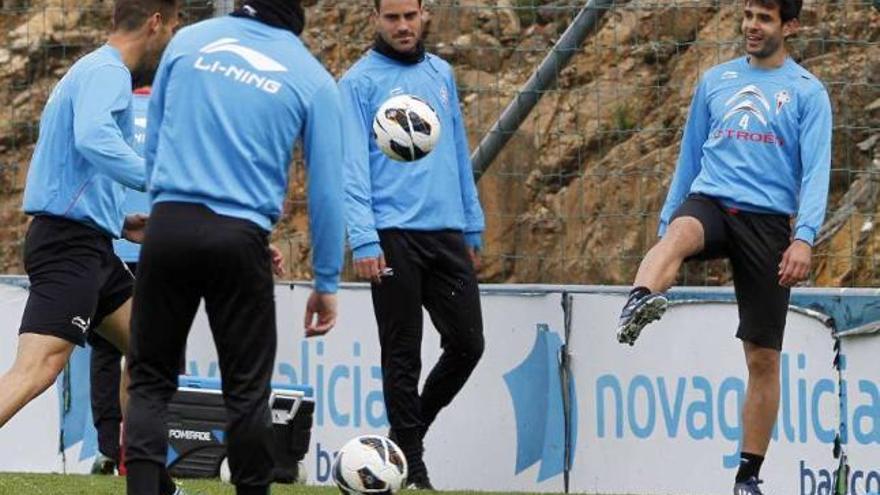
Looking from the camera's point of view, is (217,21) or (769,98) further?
(769,98)

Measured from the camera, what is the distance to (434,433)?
11.2 meters

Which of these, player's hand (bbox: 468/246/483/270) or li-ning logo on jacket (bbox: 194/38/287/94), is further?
player's hand (bbox: 468/246/483/270)

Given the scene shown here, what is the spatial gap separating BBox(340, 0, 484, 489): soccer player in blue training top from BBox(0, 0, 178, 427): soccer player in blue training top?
1.37 metres

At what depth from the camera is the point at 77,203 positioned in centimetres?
863

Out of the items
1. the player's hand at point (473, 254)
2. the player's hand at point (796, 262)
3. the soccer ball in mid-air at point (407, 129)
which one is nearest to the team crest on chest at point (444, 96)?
the soccer ball in mid-air at point (407, 129)

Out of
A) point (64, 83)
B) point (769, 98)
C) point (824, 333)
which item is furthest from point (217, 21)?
point (824, 333)

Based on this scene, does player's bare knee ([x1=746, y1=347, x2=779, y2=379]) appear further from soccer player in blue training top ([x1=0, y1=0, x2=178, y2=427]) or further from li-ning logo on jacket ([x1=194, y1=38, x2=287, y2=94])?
li-ning logo on jacket ([x1=194, y1=38, x2=287, y2=94])

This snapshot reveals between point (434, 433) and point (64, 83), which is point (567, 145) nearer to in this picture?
point (434, 433)

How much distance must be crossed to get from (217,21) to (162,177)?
0.56 m

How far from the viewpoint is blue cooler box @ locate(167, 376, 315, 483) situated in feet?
34.9

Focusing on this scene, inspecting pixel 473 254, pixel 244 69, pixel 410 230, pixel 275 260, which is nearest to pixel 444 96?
pixel 410 230

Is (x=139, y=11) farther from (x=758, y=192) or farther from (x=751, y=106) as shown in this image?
(x=758, y=192)

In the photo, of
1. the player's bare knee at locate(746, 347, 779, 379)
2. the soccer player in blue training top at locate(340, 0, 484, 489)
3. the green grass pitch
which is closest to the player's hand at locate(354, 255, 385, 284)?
→ the soccer player in blue training top at locate(340, 0, 484, 489)

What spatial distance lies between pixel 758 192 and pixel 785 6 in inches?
33.4
